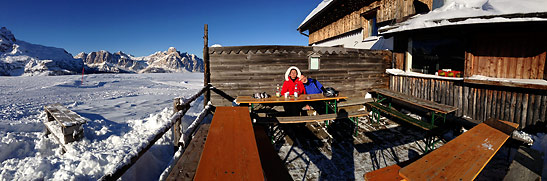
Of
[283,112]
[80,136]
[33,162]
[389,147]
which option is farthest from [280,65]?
[33,162]

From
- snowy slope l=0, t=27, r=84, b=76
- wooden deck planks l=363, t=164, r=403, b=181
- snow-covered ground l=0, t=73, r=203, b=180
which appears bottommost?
snow-covered ground l=0, t=73, r=203, b=180

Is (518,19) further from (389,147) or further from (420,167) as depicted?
(420,167)

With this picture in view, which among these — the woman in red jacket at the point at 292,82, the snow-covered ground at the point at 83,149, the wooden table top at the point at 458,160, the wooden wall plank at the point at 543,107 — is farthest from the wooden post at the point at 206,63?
the wooden wall plank at the point at 543,107

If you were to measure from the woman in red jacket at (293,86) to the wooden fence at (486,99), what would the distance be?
412cm

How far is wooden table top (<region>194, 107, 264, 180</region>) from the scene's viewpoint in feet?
5.52

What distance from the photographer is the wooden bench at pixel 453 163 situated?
82.0 inches

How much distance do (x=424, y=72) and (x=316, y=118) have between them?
4960 mm

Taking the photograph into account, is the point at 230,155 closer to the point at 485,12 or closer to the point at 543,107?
the point at 485,12

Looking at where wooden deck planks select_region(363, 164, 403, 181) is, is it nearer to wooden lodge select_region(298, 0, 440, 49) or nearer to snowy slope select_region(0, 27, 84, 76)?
wooden lodge select_region(298, 0, 440, 49)

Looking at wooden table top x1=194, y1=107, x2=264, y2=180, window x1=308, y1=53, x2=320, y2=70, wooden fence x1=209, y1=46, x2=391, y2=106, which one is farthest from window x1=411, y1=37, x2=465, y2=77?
wooden table top x1=194, y1=107, x2=264, y2=180

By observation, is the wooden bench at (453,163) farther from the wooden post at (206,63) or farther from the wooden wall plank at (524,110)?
the wooden post at (206,63)

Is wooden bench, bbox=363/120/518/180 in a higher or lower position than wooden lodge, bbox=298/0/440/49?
lower

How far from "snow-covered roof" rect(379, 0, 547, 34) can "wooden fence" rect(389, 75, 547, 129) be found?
1804 millimetres

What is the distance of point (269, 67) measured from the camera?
7332 millimetres
